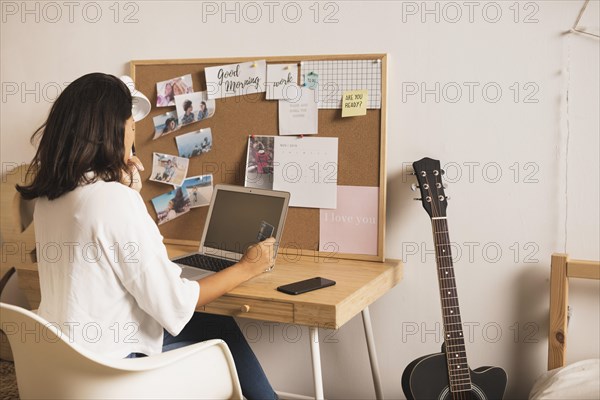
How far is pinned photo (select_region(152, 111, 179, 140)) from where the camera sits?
2.54m

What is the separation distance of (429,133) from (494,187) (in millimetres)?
265

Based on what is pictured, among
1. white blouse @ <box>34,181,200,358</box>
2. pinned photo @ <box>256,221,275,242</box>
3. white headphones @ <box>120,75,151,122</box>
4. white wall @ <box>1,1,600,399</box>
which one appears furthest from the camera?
white headphones @ <box>120,75,151,122</box>

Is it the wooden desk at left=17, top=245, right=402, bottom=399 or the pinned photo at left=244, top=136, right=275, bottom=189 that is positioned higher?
the pinned photo at left=244, top=136, right=275, bottom=189

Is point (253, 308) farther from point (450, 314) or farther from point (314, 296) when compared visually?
point (450, 314)

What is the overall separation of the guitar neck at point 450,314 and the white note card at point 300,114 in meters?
0.55

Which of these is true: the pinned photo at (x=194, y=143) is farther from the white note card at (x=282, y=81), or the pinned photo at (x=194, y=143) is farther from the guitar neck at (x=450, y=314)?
the guitar neck at (x=450, y=314)

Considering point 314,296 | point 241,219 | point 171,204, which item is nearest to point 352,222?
point 241,219

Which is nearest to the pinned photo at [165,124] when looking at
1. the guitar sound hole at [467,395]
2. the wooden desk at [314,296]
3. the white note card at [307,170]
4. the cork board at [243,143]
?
the cork board at [243,143]

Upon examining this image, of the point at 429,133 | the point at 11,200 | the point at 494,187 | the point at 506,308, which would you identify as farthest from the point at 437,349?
the point at 11,200

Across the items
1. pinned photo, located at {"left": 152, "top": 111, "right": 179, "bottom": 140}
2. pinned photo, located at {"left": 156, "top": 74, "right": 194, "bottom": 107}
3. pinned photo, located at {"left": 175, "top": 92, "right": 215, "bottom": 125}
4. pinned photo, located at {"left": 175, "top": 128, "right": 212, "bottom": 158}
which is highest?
pinned photo, located at {"left": 156, "top": 74, "right": 194, "bottom": 107}

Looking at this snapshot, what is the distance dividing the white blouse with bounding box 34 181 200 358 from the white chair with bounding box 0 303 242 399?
114 mm

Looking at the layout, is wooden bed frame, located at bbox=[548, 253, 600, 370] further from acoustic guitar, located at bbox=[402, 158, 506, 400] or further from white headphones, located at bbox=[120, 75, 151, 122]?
white headphones, located at bbox=[120, 75, 151, 122]

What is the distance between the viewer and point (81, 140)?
1.62m

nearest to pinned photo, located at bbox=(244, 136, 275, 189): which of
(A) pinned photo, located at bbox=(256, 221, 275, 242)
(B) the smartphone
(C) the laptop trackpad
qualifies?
(A) pinned photo, located at bbox=(256, 221, 275, 242)
